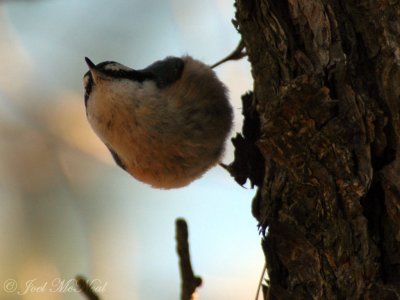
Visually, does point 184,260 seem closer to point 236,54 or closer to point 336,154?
point 336,154

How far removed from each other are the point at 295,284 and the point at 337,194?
316 mm

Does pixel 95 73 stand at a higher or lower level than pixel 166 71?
lower

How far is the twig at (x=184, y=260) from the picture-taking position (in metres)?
1.67

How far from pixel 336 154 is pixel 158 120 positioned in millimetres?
1227

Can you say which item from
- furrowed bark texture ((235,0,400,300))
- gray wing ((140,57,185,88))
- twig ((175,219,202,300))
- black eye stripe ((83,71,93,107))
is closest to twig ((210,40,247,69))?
gray wing ((140,57,185,88))

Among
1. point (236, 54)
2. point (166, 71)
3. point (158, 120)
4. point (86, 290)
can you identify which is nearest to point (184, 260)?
point (86, 290)

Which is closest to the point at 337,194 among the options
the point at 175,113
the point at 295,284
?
the point at 295,284

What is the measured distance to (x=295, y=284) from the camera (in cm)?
195

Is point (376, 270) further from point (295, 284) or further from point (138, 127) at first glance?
point (138, 127)

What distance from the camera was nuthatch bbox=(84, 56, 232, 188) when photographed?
2.89 meters

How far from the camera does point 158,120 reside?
9.52 ft
